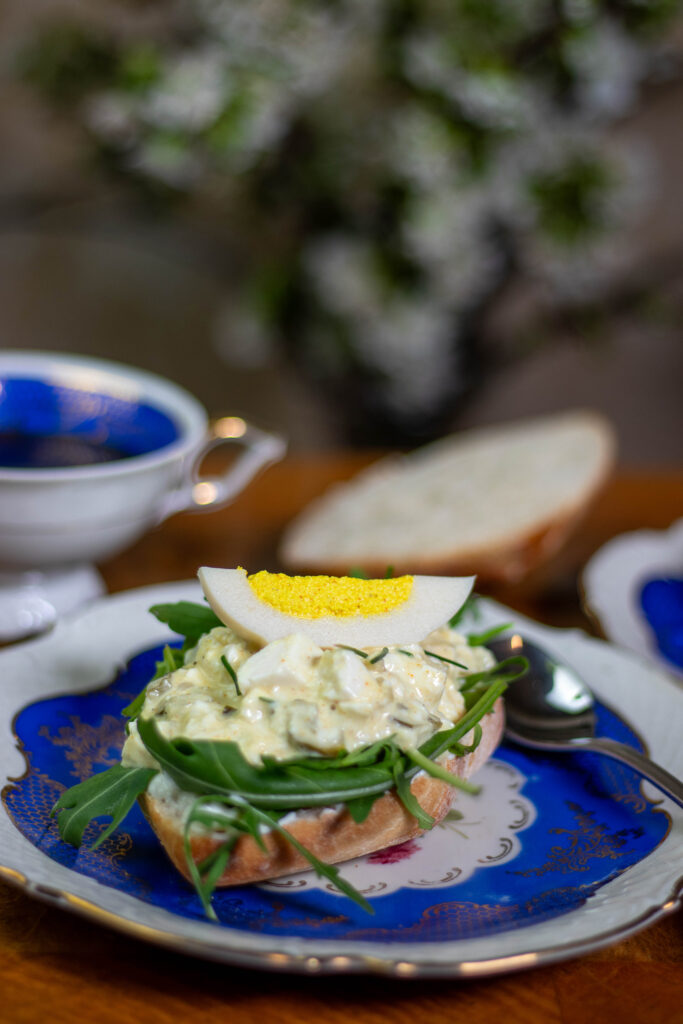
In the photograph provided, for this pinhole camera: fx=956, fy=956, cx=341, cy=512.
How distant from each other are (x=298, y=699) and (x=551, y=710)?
421 mm

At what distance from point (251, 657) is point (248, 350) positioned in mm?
2427

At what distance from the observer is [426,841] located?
98 cm

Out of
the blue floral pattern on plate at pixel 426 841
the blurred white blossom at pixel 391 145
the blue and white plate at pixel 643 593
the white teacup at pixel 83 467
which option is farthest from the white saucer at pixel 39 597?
the blurred white blossom at pixel 391 145

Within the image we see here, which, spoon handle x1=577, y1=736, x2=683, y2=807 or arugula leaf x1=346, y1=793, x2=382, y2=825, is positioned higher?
spoon handle x1=577, y1=736, x2=683, y2=807

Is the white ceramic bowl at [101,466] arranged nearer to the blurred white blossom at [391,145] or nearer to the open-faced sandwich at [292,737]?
the open-faced sandwich at [292,737]

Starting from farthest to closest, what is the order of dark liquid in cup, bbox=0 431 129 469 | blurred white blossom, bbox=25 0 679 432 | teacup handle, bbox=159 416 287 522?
blurred white blossom, bbox=25 0 679 432, teacup handle, bbox=159 416 287 522, dark liquid in cup, bbox=0 431 129 469

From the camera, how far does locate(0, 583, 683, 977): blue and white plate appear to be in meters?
0.76

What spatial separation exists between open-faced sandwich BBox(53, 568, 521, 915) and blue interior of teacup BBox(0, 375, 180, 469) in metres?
0.64

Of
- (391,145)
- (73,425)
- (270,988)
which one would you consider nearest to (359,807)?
(270,988)

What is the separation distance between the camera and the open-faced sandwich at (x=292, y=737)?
0.84 m

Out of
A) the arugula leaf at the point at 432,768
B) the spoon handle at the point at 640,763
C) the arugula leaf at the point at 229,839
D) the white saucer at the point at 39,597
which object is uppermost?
the arugula leaf at the point at 432,768

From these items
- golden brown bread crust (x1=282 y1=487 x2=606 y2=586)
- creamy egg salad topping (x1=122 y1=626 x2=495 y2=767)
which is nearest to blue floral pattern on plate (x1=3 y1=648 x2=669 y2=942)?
creamy egg salad topping (x1=122 y1=626 x2=495 y2=767)

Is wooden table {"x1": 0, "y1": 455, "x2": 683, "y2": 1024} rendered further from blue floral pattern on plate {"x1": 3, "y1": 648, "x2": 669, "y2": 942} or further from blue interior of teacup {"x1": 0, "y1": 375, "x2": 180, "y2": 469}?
blue interior of teacup {"x1": 0, "y1": 375, "x2": 180, "y2": 469}

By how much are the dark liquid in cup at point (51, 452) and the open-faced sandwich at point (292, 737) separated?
2.00 ft
